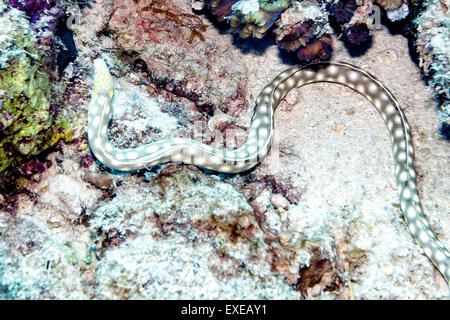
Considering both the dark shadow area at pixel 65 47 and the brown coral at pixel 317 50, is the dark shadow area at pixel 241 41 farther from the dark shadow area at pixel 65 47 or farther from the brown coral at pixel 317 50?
the dark shadow area at pixel 65 47

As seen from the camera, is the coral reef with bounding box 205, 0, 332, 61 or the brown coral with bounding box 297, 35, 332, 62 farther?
the brown coral with bounding box 297, 35, 332, 62

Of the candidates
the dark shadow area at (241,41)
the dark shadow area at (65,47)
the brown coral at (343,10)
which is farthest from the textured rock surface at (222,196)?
the brown coral at (343,10)

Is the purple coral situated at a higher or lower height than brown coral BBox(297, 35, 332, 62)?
higher

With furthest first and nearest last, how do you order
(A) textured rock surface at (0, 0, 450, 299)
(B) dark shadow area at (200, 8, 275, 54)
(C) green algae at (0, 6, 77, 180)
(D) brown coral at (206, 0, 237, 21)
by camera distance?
(B) dark shadow area at (200, 8, 275, 54), (D) brown coral at (206, 0, 237, 21), (C) green algae at (0, 6, 77, 180), (A) textured rock surface at (0, 0, 450, 299)

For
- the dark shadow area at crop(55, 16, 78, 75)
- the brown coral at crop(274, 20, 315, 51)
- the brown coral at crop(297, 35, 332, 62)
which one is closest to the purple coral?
the dark shadow area at crop(55, 16, 78, 75)

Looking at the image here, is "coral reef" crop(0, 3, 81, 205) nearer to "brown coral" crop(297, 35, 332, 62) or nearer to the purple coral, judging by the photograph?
the purple coral

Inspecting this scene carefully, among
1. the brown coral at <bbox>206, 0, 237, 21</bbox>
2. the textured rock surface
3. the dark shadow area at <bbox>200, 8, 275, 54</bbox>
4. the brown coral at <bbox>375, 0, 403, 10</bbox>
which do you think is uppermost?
the brown coral at <bbox>375, 0, 403, 10</bbox>
